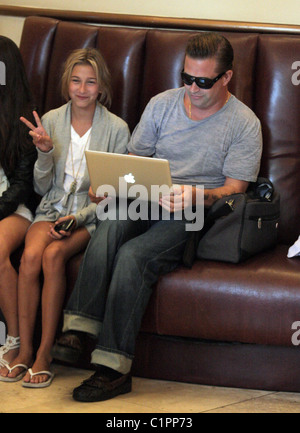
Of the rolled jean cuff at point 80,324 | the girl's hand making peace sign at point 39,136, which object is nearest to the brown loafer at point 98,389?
the rolled jean cuff at point 80,324

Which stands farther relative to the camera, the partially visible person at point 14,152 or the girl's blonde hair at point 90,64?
the girl's blonde hair at point 90,64

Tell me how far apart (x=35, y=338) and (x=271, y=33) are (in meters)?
1.51

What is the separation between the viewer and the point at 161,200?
2076mm

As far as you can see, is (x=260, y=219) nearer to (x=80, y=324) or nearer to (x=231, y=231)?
(x=231, y=231)

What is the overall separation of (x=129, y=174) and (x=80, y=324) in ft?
1.50

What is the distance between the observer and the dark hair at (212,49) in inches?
86.0

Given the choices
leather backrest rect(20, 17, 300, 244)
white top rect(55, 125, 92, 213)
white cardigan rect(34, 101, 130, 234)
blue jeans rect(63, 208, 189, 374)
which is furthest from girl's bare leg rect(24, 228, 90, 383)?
leather backrest rect(20, 17, 300, 244)

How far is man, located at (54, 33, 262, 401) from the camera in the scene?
1917 millimetres

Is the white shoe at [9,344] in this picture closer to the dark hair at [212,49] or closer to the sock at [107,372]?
the sock at [107,372]

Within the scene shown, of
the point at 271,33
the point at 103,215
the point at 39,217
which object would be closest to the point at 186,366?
the point at 103,215

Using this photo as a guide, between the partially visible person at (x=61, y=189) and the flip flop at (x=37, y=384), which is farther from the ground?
the partially visible person at (x=61, y=189)

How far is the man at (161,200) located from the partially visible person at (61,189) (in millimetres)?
113

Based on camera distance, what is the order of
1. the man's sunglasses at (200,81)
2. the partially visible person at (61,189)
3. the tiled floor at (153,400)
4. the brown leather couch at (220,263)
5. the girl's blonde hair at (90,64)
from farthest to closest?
the girl's blonde hair at (90,64) < the man's sunglasses at (200,81) < the partially visible person at (61,189) < the brown leather couch at (220,263) < the tiled floor at (153,400)

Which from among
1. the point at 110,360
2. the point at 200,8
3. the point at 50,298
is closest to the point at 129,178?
the point at 50,298
